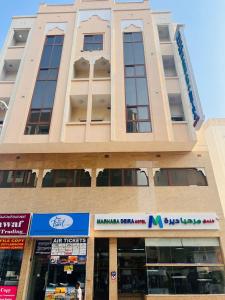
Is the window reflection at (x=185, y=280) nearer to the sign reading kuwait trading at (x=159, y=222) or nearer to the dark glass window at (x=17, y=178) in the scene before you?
the sign reading kuwait trading at (x=159, y=222)

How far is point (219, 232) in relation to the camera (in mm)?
12773

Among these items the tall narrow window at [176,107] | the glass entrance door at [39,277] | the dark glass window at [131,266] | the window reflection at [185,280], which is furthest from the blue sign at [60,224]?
the tall narrow window at [176,107]

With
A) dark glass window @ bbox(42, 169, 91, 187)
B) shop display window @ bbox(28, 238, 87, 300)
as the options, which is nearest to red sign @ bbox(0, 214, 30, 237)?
shop display window @ bbox(28, 238, 87, 300)

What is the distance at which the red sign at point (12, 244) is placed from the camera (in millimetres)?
12742

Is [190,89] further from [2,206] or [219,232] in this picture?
[2,206]

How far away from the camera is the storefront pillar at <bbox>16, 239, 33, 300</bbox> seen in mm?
11867

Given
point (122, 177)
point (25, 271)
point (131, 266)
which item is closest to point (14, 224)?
point (25, 271)

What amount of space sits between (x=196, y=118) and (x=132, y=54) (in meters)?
7.31

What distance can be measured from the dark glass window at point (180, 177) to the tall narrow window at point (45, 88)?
7.15 metres

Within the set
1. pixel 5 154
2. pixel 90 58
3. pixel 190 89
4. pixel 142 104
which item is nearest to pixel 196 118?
pixel 190 89

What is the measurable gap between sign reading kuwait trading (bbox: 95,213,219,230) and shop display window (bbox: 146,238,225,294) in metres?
0.67

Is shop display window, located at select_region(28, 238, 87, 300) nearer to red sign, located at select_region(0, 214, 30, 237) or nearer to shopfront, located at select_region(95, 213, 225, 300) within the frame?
red sign, located at select_region(0, 214, 30, 237)

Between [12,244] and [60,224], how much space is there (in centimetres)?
263

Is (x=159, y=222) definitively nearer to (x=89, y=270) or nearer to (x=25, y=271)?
(x=89, y=270)
